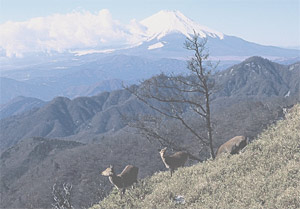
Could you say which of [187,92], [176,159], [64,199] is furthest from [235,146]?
[64,199]

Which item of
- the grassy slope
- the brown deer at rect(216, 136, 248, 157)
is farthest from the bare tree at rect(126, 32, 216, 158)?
the grassy slope

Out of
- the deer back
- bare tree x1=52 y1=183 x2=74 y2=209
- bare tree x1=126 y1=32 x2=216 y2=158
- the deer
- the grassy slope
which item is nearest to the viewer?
the grassy slope

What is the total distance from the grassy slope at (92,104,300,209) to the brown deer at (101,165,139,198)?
0.39 meters

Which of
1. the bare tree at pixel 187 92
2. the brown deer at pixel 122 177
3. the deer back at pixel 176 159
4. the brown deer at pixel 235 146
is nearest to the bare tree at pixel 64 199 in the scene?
the brown deer at pixel 122 177

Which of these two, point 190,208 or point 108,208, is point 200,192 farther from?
point 108,208

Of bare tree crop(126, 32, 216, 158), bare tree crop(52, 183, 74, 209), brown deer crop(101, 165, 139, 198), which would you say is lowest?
bare tree crop(52, 183, 74, 209)

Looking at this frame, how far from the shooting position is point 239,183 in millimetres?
10453

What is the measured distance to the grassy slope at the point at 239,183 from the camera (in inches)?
361

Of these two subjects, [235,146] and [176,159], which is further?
[176,159]

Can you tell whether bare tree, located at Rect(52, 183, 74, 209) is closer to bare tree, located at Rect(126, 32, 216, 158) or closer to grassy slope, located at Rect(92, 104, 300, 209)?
grassy slope, located at Rect(92, 104, 300, 209)

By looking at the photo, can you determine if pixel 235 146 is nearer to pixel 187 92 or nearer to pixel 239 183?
pixel 239 183

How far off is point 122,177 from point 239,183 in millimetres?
5373

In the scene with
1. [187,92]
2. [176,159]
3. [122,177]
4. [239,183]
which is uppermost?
[187,92]

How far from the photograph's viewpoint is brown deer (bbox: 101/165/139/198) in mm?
13133
